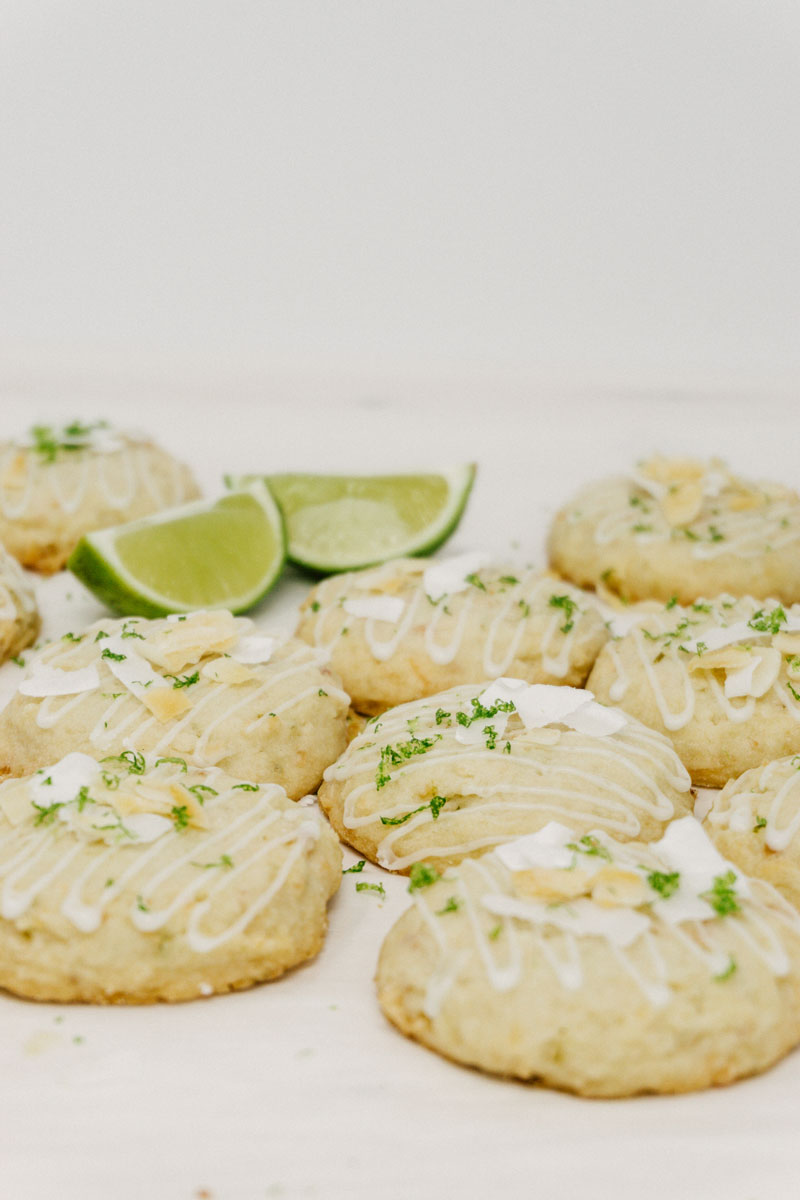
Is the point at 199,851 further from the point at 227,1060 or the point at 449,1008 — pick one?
the point at 449,1008

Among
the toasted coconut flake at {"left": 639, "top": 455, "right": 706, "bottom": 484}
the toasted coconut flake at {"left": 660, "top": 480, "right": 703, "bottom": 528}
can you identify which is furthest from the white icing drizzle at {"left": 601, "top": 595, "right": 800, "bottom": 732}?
the toasted coconut flake at {"left": 639, "top": 455, "right": 706, "bottom": 484}

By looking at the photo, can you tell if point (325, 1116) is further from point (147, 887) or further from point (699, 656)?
point (699, 656)

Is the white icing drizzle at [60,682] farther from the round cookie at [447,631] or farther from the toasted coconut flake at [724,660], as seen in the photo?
the toasted coconut flake at [724,660]

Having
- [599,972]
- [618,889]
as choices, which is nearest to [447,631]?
[618,889]

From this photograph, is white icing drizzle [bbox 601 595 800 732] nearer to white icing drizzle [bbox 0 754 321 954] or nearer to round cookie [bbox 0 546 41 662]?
white icing drizzle [bbox 0 754 321 954]

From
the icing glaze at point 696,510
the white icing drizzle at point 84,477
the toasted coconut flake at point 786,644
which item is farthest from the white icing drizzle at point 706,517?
the white icing drizzle at point 84,477

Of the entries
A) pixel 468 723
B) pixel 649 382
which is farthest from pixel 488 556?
pixel 649 382

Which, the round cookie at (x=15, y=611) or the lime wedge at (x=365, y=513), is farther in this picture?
the lime wedge at (x=365, y=513)
